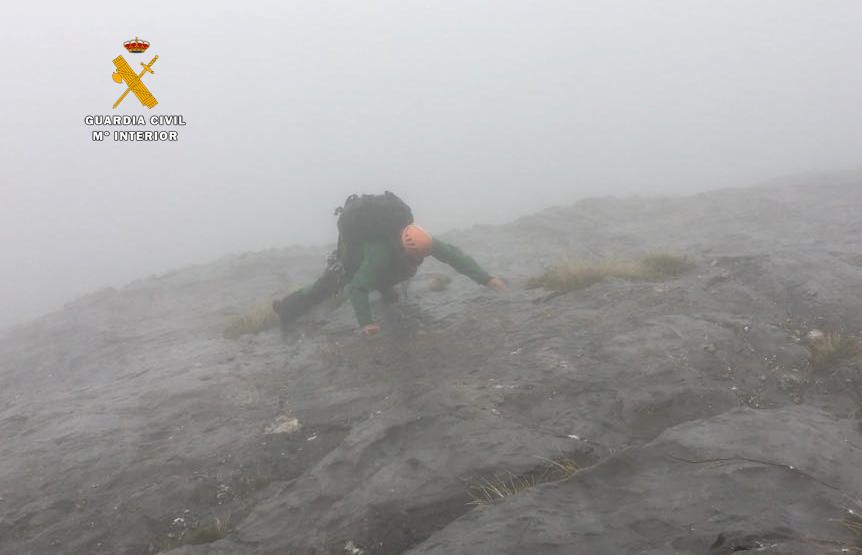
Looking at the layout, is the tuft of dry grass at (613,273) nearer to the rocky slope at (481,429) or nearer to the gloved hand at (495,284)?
the rocky slope at (481,429)

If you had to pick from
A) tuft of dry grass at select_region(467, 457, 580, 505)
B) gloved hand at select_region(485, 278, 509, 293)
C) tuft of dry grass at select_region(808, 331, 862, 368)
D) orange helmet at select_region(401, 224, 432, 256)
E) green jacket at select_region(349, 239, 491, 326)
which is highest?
orange helmet at select_region(401, 224, 432, 256)

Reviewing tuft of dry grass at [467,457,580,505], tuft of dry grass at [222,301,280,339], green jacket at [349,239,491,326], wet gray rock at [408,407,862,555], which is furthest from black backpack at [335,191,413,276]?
wet gray rock at [408,407,862,555]

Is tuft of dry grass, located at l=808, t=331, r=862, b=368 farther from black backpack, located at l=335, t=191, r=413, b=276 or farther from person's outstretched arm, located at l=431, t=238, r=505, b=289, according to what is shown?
black backpack, located at l=335, t=191, r=413, b=276

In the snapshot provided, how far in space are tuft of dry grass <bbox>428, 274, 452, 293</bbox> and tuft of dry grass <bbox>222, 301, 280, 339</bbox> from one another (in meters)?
2.77

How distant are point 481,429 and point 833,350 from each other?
11.5 ft

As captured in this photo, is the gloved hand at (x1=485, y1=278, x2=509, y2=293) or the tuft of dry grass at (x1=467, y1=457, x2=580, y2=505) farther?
the gloved hand at (x1=485, y1=278, x2=509, y2=293)

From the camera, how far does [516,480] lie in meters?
4.29

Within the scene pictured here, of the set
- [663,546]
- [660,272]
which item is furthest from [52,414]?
[660,272]

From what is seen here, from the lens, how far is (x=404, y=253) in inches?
319

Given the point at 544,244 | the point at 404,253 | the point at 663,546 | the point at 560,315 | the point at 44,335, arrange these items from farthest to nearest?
the point at 544,244
the point at 44,335
the point at 404,253
the point at 560,315
the point at 663,546

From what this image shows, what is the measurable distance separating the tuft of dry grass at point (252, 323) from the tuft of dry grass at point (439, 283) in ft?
9.09

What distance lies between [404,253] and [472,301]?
1533 mm

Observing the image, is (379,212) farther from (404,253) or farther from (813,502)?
(813,502)

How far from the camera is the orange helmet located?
7.96 m
